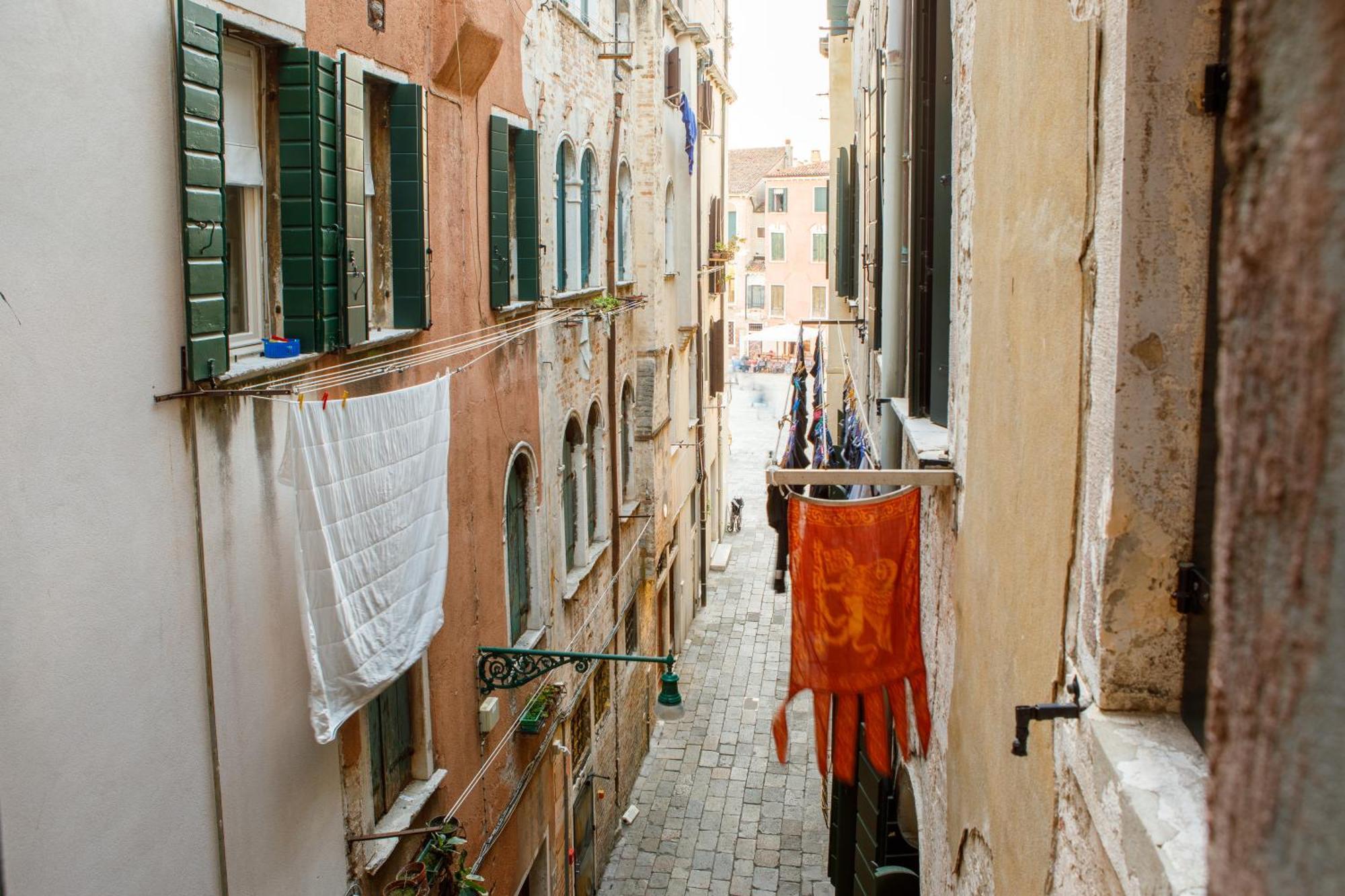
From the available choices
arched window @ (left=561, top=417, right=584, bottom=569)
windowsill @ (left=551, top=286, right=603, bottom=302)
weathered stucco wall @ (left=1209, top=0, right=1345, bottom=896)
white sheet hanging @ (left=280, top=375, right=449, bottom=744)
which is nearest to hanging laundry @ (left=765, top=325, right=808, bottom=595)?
white sheet hanging @ (left=280, top=375, right=449, bottom=744)

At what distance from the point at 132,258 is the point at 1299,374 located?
15.6 ft

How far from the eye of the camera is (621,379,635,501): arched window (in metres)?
16.3

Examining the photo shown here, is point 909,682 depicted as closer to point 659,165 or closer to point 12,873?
point 12,873

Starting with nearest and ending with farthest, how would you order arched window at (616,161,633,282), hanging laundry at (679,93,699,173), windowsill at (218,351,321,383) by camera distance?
windowsill at (218,351,321,383) < arched window at (616,161,633,282) < hanging laundry at (679,93,699,173)

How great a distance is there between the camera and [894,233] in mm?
8883

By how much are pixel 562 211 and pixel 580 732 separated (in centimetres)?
566

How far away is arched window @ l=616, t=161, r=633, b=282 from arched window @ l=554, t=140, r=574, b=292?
2.75 m

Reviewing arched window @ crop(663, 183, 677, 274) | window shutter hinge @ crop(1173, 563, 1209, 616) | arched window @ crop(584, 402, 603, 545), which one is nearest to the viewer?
window shutter hinge @ crop(1173, 563, 1209, 616)

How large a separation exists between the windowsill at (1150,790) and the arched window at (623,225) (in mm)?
13106

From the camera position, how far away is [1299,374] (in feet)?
2.71

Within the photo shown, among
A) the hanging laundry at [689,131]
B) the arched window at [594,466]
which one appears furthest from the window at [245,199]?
the hanging laundry at [689,131]

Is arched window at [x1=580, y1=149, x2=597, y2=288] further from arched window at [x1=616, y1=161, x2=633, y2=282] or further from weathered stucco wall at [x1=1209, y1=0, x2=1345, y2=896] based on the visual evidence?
weathered stucco wall at [x1=1209, y1=0, x2=1345, y2=896]

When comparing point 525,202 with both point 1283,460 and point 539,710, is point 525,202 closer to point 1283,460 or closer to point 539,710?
point 539,710

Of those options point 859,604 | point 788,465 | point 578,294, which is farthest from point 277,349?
point 578,294
